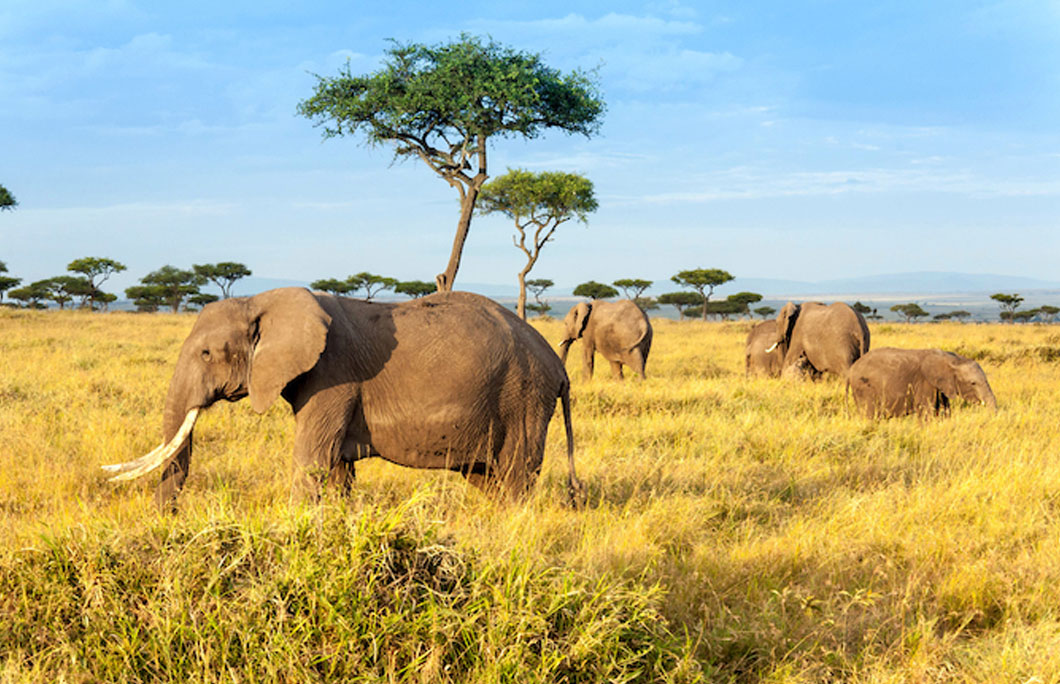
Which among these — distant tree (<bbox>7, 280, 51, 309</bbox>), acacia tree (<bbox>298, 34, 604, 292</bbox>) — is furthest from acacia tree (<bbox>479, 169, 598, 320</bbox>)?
distant tree (<bbox>7, 280, 51, 309</bbox>)

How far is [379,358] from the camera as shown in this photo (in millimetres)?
4809

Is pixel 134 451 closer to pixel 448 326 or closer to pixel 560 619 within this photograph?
pixel 448 326

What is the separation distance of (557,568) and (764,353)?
42.0 feet

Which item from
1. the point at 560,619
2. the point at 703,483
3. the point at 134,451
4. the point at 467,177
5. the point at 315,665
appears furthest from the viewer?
the point at 467,177

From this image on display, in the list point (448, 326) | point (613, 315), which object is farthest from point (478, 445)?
point (613, 315)

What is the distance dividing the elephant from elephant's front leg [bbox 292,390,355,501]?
24.4 ft

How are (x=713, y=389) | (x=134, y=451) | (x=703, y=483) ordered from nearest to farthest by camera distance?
1. (x=703, y=483)
2. (x=134, y=451)
3. (x=713, y=389)

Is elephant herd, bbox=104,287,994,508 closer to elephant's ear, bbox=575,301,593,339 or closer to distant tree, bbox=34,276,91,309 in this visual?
elephant's ear, bbox=575,301,593,339

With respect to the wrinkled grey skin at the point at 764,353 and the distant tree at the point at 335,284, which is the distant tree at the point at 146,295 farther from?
the wrinkled grey skin at the point at 764,353

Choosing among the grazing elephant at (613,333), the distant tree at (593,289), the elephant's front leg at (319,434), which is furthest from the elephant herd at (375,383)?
the distant tree at (593,289)

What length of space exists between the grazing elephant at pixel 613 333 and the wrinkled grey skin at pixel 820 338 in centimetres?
273

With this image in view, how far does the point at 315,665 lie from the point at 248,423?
596cm

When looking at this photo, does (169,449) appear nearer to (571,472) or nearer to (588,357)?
(571,472)

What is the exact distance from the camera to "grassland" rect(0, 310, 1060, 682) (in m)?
2.80
